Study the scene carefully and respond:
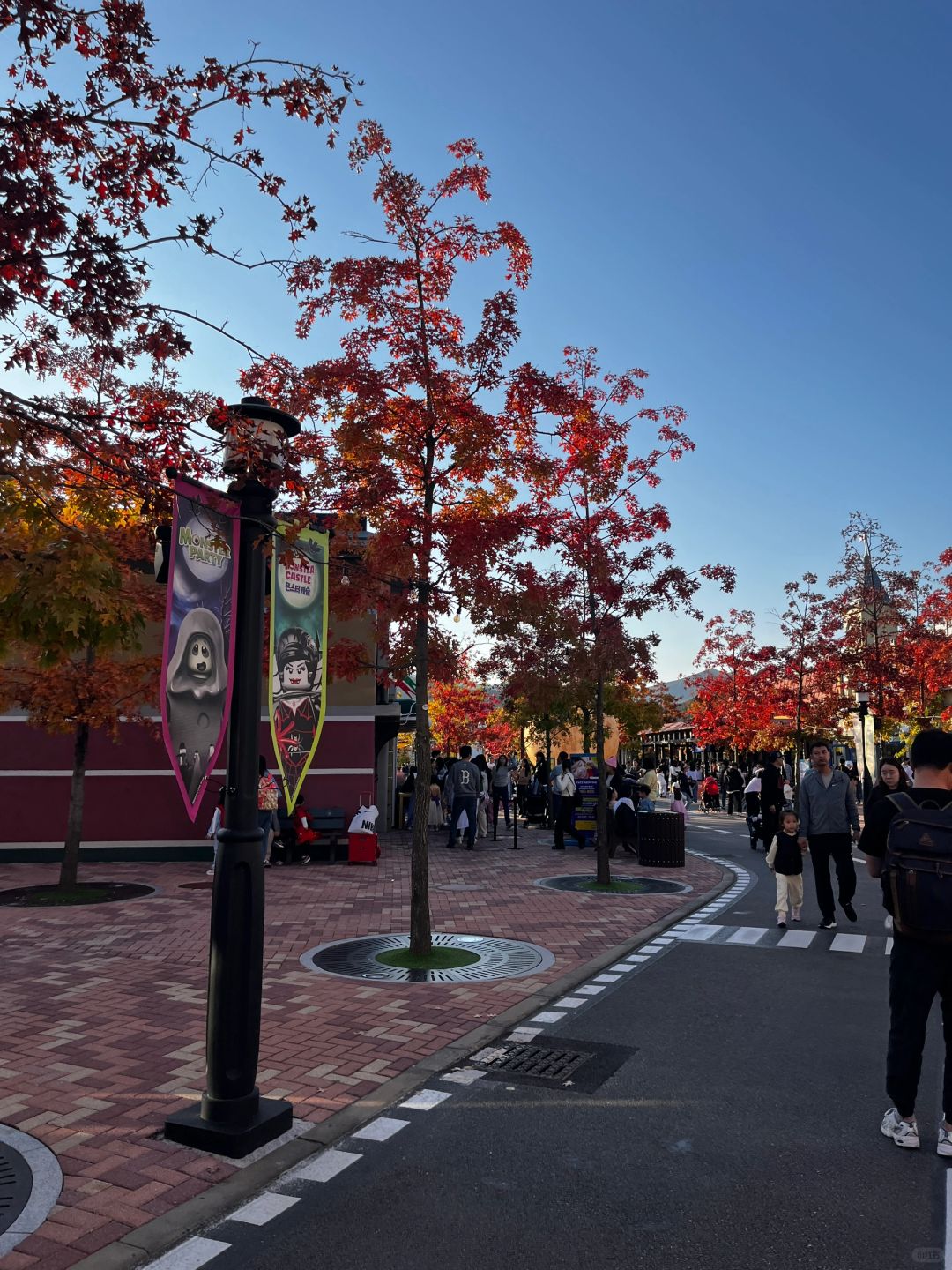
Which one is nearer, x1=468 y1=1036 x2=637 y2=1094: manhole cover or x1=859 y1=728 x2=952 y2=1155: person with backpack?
x1=859 y1=728 x2=952 y2=1155: person with backpack

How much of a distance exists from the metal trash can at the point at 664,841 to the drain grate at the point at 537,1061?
10.6m

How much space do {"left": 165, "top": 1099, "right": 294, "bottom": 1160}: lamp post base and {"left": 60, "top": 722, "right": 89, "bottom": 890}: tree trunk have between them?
8667 millimetres

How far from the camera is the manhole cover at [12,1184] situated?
3703 mm

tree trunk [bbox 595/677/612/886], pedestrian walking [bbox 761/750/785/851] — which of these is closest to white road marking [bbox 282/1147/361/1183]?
tree trunk [bbox 595/677/612/886]

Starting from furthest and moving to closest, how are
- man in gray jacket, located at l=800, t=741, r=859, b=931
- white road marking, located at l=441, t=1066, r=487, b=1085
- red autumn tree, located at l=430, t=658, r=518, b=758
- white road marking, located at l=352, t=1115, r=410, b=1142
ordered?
red autumn tree, located at l=430, t=658, r=518, b=758 → man in gray jacket, located at l=800, t=741, r=859, b=931 → white road marking, located at l=441, t=1066, r=487, b=1085 → white road marking, located at l=352, t=1115, r=410, b=1142

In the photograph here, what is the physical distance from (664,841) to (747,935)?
20.7ft

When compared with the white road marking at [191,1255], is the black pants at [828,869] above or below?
above

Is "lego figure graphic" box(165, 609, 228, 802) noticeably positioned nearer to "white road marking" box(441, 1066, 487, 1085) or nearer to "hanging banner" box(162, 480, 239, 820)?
"hanging banner" box(162, 480, 239, 820)

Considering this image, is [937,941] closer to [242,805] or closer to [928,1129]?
[928,1129]

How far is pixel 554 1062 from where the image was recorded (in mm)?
5770

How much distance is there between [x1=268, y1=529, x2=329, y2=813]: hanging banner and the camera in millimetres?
5602

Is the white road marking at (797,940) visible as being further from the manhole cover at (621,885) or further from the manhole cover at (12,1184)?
the manhole cover at (12,1184)

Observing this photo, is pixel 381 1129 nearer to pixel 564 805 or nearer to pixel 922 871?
pixel 922 871

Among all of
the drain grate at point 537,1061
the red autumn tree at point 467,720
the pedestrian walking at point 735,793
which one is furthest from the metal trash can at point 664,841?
the red autumn tree at point 467,720
